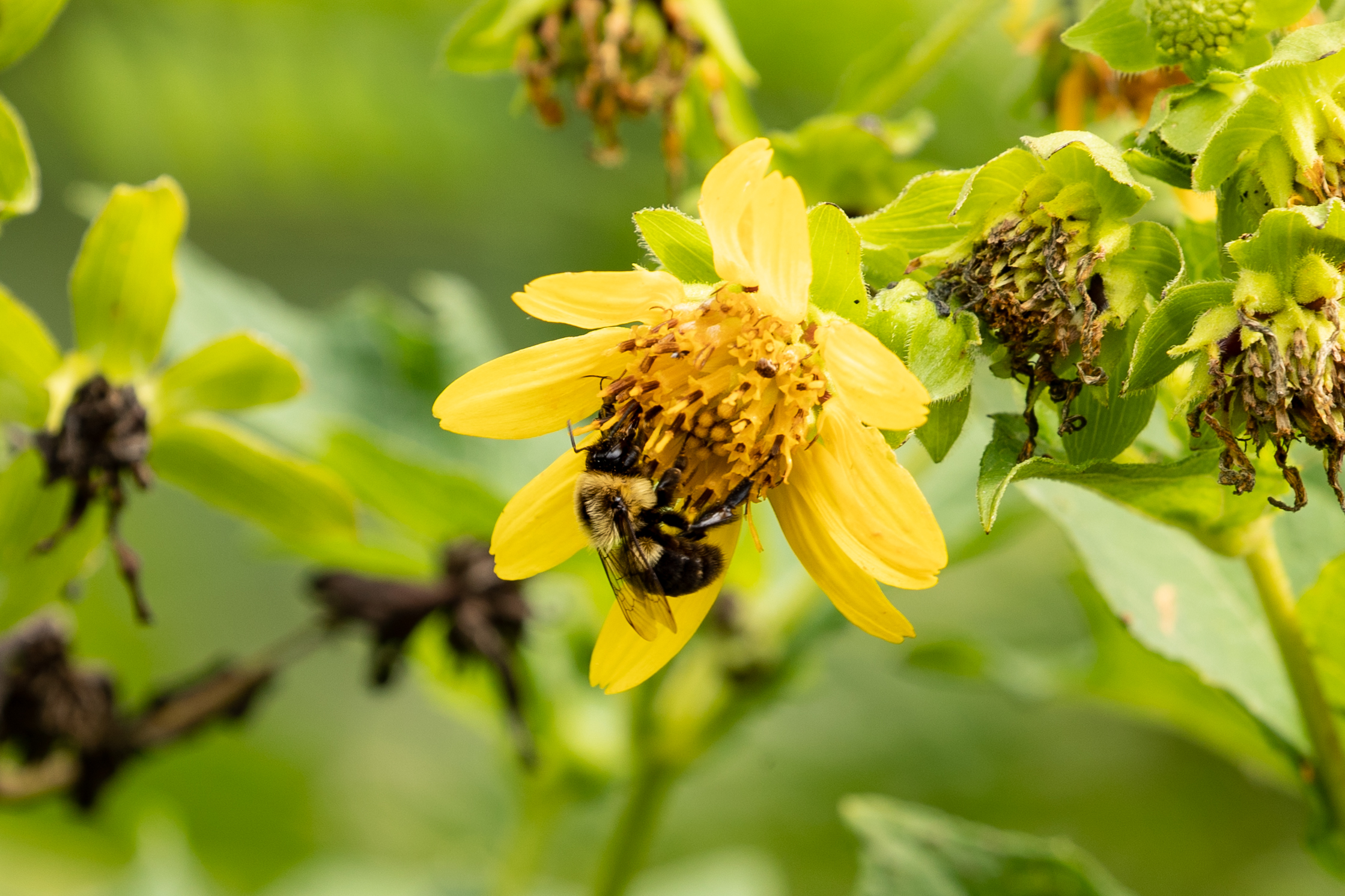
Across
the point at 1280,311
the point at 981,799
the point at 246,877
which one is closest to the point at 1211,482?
the point at 1280,311

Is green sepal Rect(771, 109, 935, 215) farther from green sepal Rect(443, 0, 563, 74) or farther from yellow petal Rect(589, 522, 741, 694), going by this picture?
yellow petal Rect(589, 522, 741, 694)

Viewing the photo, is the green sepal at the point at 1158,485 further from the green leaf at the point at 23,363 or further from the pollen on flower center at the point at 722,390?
the green leaf at the point at 23,363

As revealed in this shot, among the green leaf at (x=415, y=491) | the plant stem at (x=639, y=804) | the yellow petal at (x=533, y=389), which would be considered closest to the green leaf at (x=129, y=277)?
the green leaf at (x=415, y=491)

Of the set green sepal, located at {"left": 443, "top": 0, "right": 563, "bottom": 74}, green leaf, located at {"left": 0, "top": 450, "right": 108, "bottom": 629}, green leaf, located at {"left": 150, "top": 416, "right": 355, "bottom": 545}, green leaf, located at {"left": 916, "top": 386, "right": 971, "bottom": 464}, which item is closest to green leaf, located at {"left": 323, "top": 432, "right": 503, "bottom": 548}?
green leaf, located at {"left": 150, "top": 416, "right": 355, "bottom": 545}

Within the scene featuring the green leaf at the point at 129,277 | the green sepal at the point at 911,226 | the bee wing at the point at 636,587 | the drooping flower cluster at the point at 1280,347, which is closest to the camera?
the drooping flower cluster at the point at 1280,347

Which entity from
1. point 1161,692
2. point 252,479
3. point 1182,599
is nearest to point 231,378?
point 252,479

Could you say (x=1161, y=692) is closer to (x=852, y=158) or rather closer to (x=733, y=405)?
(x=852, y=158)
